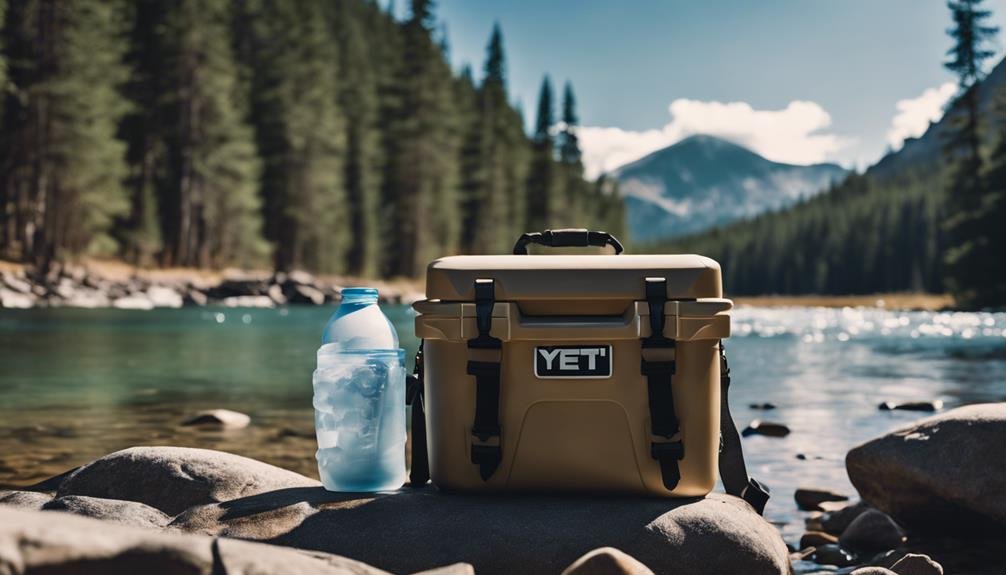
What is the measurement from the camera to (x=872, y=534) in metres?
5.23

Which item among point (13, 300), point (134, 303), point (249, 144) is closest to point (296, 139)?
point (249, 144)

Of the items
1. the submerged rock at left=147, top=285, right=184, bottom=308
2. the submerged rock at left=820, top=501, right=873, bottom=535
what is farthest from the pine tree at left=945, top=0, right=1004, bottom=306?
the submerged rock at left=820, top=501, right=873, bottom=535

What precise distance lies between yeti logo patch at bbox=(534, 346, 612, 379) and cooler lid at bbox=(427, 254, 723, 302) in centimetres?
17

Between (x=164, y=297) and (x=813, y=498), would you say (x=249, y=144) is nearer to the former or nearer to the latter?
(x=164, y=297)

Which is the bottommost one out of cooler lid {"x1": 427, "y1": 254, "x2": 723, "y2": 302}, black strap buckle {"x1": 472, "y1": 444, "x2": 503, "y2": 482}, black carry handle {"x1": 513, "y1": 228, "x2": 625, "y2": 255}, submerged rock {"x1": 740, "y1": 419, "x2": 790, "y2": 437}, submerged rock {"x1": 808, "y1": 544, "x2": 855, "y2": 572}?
submerged rock {"x1": 740, "y1": 419, "x2": 790, "y2": 437}

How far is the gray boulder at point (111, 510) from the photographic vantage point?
365cm

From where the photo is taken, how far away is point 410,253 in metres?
57.2

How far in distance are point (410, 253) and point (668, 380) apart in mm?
54468

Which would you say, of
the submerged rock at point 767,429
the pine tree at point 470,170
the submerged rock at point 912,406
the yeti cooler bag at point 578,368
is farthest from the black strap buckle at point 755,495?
Answer: the pine tree at point 470,170

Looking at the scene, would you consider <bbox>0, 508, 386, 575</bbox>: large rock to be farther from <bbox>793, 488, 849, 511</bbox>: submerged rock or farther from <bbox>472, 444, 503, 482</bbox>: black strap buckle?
<bbox>793, 488, 849, 511</bbox>: submerged rock

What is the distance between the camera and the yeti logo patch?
10.3ft

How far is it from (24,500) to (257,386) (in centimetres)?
938

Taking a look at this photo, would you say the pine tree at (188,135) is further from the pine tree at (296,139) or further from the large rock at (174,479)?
the large rock at (174,479)

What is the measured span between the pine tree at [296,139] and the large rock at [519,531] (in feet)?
154
